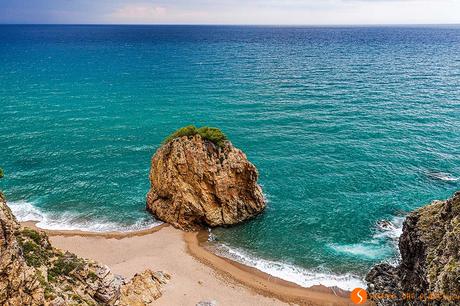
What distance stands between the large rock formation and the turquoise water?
579 cm

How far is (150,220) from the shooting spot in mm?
48219

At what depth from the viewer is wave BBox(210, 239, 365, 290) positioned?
38.1 meters

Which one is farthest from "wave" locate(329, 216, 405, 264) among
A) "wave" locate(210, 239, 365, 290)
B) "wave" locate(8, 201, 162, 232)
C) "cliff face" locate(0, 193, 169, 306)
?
"wave" locate(8, 201, 162, 232)

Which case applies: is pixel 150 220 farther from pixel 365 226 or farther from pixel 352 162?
pixel 352 162

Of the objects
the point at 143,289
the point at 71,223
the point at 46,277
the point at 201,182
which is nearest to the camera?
the point at 46,277

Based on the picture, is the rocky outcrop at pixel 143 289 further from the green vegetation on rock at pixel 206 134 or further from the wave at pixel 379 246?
the wave at pixel 379 246

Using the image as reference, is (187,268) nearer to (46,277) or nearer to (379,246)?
(46,277)

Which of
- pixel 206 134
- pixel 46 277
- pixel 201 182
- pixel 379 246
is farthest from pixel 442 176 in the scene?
pixel 46 277

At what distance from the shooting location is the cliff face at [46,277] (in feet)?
75.1

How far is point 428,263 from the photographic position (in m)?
26.7

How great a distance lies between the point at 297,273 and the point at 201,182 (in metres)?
15.8

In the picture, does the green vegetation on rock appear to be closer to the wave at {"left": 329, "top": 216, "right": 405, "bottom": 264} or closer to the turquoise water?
the turquoise water

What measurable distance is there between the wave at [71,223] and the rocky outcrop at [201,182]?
133 inches

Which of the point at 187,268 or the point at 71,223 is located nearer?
the point at 187,268
